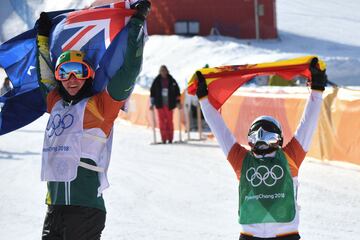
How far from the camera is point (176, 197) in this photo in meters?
10.0

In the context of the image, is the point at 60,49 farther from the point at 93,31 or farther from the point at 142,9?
the point at 142,9

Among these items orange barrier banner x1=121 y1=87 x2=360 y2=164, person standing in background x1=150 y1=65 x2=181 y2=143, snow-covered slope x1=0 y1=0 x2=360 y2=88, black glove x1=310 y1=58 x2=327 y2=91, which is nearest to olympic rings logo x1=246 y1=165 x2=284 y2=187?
black glove x1=310 y1=58 x2=327 y2=91

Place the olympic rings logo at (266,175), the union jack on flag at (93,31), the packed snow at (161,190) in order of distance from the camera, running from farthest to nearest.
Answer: the packed snow at (161,190), the union jack on flag at (93,31), the olympic rings logo at (266,175)

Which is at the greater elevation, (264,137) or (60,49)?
(60,49)

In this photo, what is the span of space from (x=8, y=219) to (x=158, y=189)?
2.29 m

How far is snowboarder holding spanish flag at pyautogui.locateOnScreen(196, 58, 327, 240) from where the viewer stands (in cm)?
477

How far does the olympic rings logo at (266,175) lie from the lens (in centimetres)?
483

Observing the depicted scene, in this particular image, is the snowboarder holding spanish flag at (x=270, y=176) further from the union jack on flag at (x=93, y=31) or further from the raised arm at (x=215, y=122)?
the union jack on flag at (x=93, y=31)

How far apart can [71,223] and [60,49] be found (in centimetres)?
120

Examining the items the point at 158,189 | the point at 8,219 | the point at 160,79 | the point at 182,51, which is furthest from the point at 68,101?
the point at 182,51

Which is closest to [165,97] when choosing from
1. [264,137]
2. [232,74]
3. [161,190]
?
[161,190]

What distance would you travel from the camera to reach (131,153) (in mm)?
14922

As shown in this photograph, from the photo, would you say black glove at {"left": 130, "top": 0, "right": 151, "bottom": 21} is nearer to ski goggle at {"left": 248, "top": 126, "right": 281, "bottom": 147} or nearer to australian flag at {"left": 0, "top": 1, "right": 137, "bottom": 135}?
australian flag at {"left": 0, "top": 1, "right": 137, "bottom": 135}

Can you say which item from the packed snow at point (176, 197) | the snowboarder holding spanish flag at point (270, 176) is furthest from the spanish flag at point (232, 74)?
the packed snow at point (176, 197)
